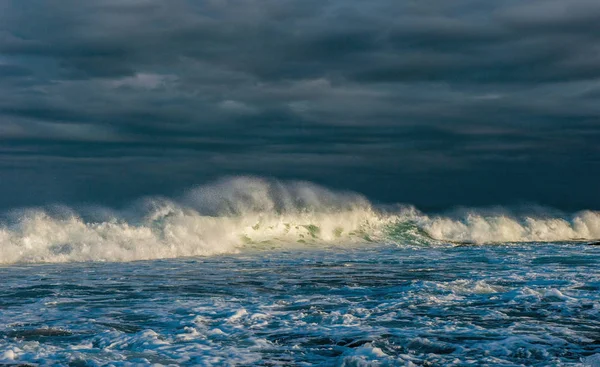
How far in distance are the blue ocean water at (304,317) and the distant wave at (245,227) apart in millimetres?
6084

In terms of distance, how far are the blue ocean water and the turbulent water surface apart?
0.03 metres

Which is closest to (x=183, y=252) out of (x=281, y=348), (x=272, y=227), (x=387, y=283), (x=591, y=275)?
(x=272, y=227)

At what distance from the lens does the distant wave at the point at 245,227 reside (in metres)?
25.8

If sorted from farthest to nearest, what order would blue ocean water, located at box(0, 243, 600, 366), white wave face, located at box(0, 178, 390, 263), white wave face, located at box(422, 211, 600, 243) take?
A: white wave face, located at box(422, 211, 600, 243)
white wave face, located at box(0, 178, 390, 263)
blue ocean water, located at box(0, 243, 600, 366)

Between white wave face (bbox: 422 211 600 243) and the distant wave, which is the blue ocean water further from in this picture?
white wave face (bbox: 422 211 600 243)

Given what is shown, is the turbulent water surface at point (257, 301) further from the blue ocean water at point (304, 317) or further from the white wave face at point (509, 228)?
the white wave face at point (509, 228)

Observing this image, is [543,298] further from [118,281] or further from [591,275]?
[118,281]

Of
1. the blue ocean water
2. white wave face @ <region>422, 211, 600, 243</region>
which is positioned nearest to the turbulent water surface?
the blue ocean water

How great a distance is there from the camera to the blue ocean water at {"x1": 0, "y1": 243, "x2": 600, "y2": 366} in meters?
8.31

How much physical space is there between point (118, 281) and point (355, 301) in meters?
6.80

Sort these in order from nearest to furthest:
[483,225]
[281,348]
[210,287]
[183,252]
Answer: [281,348]
[210,287]
[183,252]
[483,225]

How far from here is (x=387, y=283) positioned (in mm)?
15992

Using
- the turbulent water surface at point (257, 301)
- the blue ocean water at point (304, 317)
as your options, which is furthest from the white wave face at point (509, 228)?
the blue ocean water at point (304, 317)

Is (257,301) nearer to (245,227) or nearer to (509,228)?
(245,227)
